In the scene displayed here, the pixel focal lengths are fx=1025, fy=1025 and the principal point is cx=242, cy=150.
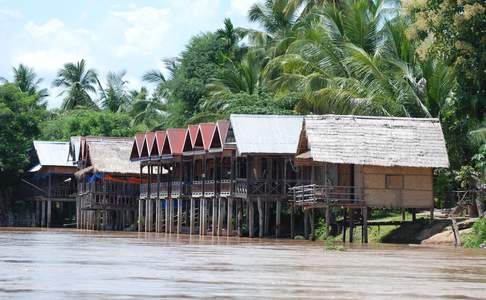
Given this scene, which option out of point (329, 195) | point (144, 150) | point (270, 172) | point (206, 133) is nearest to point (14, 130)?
point (144, 150)

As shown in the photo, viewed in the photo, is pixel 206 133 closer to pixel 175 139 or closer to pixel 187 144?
pixel 187 144

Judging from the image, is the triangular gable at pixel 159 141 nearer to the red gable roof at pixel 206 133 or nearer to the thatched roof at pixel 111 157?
the red gable roof at pixel 206 133

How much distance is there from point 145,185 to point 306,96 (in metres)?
12.4

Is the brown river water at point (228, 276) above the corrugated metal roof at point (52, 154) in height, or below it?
below

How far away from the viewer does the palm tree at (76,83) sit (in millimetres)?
73188

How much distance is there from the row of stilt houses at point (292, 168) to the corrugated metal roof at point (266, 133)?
36 millimetres

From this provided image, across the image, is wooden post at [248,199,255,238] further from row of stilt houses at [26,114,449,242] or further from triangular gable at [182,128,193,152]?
triangular gable at [182,128,193,152]

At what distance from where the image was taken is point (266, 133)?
37.8 metres

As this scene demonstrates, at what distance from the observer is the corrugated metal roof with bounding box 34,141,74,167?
192ft

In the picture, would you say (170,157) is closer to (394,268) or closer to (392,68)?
(392,68)

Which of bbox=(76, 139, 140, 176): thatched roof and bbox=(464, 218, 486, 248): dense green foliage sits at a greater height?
bbox=(76, 139, 140, 176): thatched roof

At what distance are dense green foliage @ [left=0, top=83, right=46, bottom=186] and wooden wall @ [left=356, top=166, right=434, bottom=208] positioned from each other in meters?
29.2

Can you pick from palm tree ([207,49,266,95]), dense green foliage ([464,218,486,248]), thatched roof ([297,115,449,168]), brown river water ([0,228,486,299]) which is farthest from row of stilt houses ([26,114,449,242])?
brown river water ([0,228,486,299])

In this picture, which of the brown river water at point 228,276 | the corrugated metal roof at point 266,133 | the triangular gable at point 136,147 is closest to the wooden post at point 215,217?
the corrugated metal roof at point 266,133
